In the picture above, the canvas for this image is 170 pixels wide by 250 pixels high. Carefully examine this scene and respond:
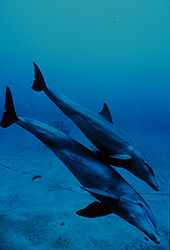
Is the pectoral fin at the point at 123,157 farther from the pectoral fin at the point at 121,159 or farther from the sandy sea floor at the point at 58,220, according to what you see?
the sandy sea floor at the point at 58,220

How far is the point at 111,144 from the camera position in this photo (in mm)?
1921

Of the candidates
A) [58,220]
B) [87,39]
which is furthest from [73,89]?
[58,220]

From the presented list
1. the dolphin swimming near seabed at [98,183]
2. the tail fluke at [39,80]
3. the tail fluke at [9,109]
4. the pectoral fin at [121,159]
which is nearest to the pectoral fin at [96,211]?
the dolphin swimming near seabed at [98,183]

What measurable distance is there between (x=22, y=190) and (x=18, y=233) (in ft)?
9.09

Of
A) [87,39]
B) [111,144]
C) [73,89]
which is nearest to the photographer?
[111,144]

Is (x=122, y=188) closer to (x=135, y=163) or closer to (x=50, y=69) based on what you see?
(x=135, y=163)

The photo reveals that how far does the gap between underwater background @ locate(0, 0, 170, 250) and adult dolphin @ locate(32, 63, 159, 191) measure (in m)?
0.35

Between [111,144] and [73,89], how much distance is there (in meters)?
94.7

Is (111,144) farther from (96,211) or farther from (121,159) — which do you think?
(96,211)

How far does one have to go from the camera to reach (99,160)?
6.68ft

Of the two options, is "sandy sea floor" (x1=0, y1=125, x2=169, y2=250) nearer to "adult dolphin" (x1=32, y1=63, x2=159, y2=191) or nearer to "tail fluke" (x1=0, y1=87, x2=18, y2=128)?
"tail fluke" (x1=0, y1=87, x2=18, y2=128)

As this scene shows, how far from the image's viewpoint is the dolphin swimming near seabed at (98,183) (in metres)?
1.61

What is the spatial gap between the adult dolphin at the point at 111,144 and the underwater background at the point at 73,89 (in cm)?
35

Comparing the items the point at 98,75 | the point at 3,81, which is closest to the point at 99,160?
the point at 98,75
